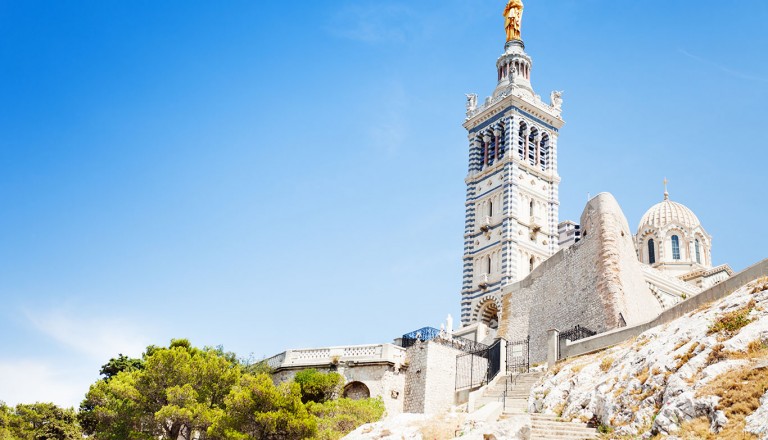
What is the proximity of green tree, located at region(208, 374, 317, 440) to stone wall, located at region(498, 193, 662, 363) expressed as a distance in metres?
9.57

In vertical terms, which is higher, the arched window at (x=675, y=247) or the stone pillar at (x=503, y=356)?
the arched window at (x=675, y=247)

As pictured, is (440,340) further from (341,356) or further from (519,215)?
(519,215)

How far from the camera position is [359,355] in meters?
31.2

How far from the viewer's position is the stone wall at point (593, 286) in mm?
25703

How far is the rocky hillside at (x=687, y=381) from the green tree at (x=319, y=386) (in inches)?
435

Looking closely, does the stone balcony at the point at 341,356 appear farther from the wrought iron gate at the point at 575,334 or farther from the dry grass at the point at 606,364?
the dry grass at the point at 606,364

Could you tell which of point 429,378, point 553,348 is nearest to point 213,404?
point 429,378

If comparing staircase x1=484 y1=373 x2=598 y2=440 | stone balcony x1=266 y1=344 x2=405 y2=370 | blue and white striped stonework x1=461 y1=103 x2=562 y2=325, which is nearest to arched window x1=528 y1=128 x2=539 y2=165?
blue and white striped stonework x1=461 y1=103 x2=562 y2=325

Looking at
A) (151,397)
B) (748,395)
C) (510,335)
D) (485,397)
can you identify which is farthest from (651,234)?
(748,395)

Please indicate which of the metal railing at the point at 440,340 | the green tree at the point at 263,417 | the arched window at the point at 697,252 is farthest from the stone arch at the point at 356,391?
the arched window at the point at 697,252

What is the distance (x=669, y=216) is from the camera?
55.6 meters

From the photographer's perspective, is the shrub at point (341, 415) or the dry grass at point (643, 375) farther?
the shrub at point (341, 415)

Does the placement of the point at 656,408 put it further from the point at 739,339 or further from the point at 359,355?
the point at 359,355

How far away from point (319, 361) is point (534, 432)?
51.0 ft
